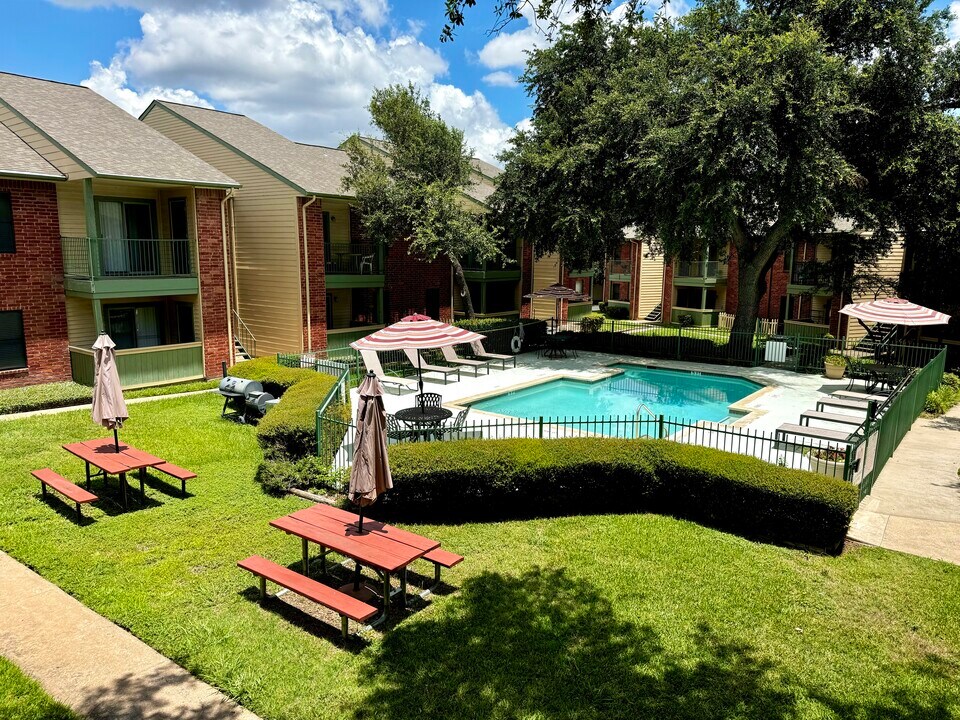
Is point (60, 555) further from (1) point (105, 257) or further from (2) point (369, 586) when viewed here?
(1) point (105, 257)

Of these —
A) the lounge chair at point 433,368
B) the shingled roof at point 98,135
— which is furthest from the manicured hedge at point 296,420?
the shingled roof at point 98,135

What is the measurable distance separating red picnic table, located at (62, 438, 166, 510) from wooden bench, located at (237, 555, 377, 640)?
13.2 feet

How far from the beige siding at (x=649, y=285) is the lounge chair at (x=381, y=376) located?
26.7m

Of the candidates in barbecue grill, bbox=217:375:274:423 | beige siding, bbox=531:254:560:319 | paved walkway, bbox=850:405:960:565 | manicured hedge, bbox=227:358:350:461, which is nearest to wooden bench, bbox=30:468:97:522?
manicured hedge, bbox=227:358:350:461

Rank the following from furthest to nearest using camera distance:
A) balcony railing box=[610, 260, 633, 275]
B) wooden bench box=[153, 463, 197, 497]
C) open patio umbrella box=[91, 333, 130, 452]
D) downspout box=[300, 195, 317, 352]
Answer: balcony railing box=[610, 260, 633, 275], downspout box=[300, 195, 317, 352], open patio umbrella box=[91, 333, 130, 452], wooden bench box=[153, 463, 197, 497]

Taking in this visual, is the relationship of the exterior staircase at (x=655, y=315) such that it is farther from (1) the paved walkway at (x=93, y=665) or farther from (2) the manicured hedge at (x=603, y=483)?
(1) the paved walkway at (x=93, y=665)

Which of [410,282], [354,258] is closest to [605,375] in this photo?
[410,282]

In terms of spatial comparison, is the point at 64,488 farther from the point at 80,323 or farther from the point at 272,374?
the point at 80,323

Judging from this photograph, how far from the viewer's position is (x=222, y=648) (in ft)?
22.0

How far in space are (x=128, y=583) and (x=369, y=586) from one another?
118 inches

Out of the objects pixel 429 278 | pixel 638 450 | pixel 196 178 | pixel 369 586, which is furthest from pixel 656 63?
pixel 369 586

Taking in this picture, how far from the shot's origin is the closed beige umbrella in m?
7.70

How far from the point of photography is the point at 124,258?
68.6 feet

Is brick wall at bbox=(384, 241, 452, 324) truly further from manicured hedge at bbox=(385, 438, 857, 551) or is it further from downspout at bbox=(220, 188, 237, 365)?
manicured hedge at bbox=(385, 438, 857, 551)
